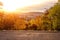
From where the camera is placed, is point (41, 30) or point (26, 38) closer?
point (26, 38)

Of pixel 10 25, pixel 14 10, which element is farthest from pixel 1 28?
pixel 14 10

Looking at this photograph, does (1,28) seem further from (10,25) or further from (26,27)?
(26,27)

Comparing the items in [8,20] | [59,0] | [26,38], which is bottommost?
[26,38]

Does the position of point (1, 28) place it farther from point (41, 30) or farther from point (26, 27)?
point (41, 30)

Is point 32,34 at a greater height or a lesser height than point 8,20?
lesser

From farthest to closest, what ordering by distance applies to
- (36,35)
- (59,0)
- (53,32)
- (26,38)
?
(59,0) < (53,32) < (36,35) < (26,38)

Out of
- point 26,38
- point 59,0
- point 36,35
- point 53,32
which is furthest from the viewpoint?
point 59,0

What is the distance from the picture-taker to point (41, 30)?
7398mm

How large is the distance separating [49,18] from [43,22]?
0.26m

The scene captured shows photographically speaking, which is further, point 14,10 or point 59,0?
point 59,0

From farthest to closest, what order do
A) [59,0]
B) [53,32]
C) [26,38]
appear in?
[59,0] < [53,32] < [26,38]

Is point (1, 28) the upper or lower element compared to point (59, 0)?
lower

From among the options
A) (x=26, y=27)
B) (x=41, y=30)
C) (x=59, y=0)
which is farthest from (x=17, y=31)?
(x=59, y=0)

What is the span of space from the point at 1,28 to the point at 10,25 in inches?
13.4
